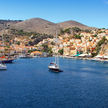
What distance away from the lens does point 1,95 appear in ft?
134

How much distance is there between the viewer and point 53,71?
7469 cm

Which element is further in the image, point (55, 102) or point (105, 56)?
point (105, 56)

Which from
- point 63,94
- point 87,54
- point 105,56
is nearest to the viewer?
point 63,94

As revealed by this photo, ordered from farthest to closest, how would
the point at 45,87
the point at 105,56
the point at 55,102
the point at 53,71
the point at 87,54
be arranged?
1. the point at 87,54
2. the point at 105,56
3. the point at 53,71
4. the point at 45,87
5. the point at 55,102

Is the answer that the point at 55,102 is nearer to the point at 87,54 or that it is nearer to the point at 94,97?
the point at 94,97

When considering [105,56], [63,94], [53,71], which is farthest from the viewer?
[105,56]

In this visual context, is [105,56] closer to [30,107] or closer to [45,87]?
[45,87]

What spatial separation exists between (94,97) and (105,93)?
409 cm

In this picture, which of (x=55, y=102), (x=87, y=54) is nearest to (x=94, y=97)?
(x=55, y=102)

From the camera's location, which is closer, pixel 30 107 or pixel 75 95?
pixel 30 107

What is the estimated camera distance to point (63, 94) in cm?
4200

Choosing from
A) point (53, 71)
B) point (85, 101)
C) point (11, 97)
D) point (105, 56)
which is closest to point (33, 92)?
point (11, 97)

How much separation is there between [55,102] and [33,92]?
7512 mm

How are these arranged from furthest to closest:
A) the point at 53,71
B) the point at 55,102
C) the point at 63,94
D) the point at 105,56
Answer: the point at 105,56 → the point at 53,71 → the point at 63,94 → the point at 55,102
